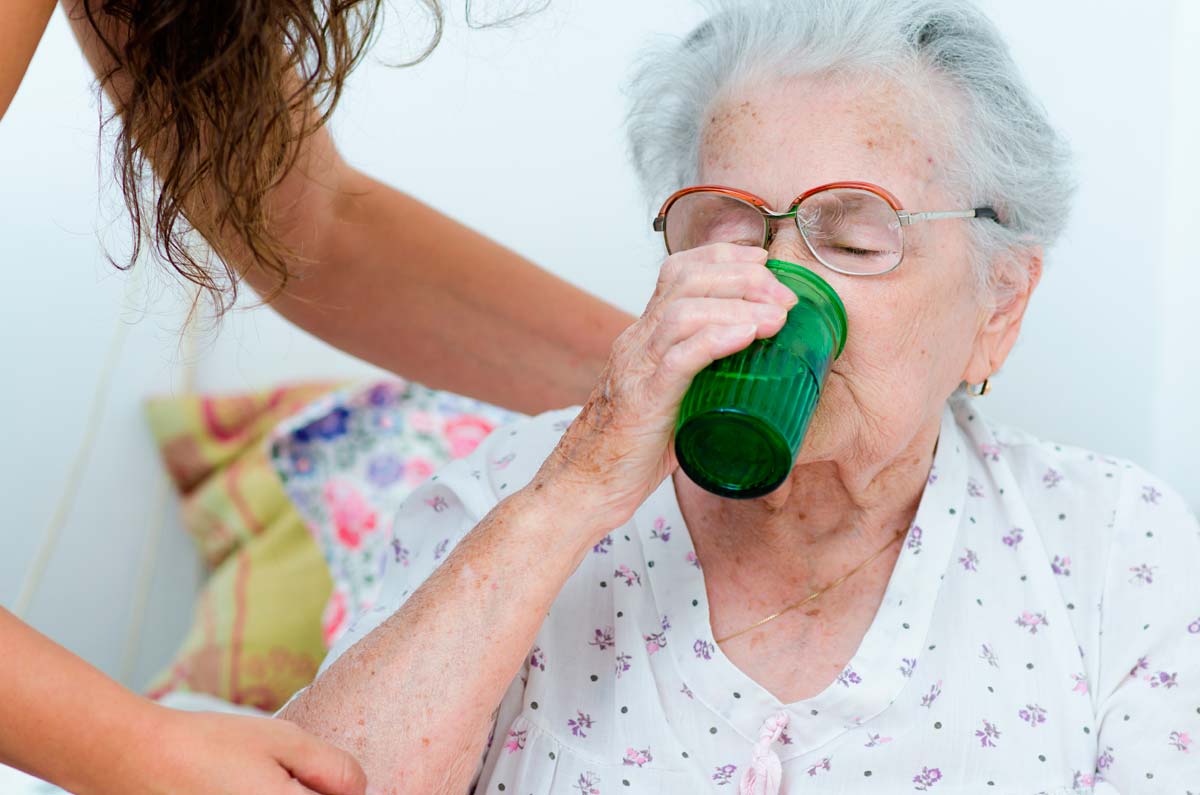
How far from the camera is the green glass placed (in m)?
1.14

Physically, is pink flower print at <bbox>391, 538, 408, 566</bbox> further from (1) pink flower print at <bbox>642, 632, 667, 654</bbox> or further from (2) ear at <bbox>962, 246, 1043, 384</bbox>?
(2) ear at <bbox>962, 246, 1043, 384</bbox>

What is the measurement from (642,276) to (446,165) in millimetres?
466

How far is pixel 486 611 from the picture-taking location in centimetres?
130

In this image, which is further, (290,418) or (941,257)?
(290,418)

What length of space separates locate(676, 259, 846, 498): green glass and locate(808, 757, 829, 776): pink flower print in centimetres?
42

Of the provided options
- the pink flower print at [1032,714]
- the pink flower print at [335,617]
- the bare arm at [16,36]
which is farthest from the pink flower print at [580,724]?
the pink flower print at [335,617]

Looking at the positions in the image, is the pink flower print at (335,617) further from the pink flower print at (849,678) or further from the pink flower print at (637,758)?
the pink flower print at (849,678)

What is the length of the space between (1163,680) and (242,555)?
5.83 feet

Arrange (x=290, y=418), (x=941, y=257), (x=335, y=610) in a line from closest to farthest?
1. (x=941, y=257)
2. (x=335, y=610)
3. (x=290, y=418)

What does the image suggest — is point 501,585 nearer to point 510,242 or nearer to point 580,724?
point 580,724

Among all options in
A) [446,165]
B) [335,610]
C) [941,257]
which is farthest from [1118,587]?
[446,165]

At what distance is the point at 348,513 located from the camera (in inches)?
100

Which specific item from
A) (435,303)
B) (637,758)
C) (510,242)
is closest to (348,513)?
(510,242)

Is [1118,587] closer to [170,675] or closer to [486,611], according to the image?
[486,611]
